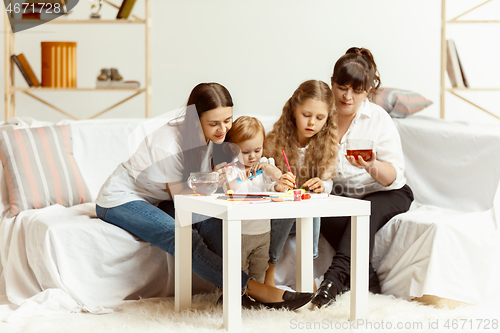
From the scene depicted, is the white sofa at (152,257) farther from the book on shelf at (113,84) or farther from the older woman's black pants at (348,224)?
the book on shelf at (113,84)

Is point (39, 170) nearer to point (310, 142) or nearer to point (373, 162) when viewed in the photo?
point (310, 142)

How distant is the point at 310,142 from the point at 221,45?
1.42 m

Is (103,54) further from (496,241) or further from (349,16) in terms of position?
(496,241)

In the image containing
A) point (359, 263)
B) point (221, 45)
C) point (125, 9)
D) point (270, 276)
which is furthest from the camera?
point (221, 45)

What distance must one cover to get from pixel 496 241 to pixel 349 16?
1.73 meters

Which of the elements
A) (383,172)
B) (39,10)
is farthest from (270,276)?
(39,10)

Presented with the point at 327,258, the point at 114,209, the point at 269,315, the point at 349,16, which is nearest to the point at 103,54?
the point at 349,16

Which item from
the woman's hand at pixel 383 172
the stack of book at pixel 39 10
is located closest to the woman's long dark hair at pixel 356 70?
the woman's hand at pixel 383 172

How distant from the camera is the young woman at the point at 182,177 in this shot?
1.53 metres

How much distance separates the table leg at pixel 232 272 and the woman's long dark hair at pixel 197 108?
35 cm

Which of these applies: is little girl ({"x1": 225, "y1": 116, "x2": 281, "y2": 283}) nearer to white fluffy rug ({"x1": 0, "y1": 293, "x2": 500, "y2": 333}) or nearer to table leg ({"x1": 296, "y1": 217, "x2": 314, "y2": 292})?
table leg ({"x1": 296, "y1": 217, "x2": 314, "y2": 292})

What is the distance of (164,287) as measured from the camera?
1742 mm

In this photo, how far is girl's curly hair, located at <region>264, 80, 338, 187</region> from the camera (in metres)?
1.69

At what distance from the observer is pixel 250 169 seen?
152 centimetres
